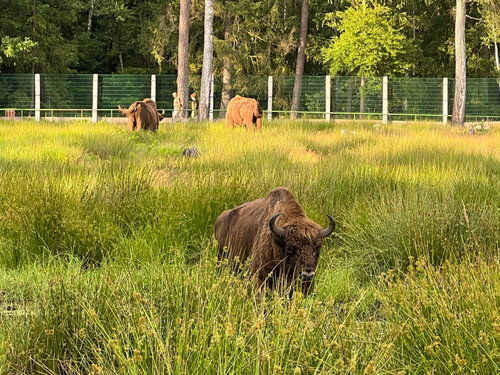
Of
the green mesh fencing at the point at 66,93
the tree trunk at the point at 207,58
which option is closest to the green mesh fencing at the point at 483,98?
the tree trunk at the point at 207,58

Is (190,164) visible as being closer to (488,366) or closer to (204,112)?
(488,366)

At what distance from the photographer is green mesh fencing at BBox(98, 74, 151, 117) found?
114 feet

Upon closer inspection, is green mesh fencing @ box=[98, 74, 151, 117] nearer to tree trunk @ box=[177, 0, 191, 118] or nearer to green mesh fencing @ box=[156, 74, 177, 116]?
green mesh fencing @ box=[156, 74, 177, 116]

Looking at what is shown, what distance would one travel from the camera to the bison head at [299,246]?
4504 millimetres

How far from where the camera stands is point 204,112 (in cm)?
2914

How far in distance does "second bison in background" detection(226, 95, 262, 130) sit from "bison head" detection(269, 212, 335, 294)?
15.6 m

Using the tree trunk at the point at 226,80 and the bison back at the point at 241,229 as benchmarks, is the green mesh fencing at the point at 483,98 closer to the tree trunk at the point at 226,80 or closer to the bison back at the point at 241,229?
the tree trunk at the point at 226,80

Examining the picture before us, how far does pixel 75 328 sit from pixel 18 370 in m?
0.32

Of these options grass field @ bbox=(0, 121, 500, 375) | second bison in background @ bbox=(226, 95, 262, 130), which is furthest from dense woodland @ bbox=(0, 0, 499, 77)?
grass field @ bbox=(0, 121, 500, 375)

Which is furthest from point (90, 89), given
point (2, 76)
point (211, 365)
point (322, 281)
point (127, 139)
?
point (211, 365)

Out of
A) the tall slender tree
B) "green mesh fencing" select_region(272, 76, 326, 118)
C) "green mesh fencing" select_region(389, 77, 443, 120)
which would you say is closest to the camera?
"green mesh fencing" select_region(389, 77, 443, 120)

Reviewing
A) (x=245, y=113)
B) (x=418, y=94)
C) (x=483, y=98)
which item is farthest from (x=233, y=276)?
(x=483, y=98)

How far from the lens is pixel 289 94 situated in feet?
123

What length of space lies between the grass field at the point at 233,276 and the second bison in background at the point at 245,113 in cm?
671
